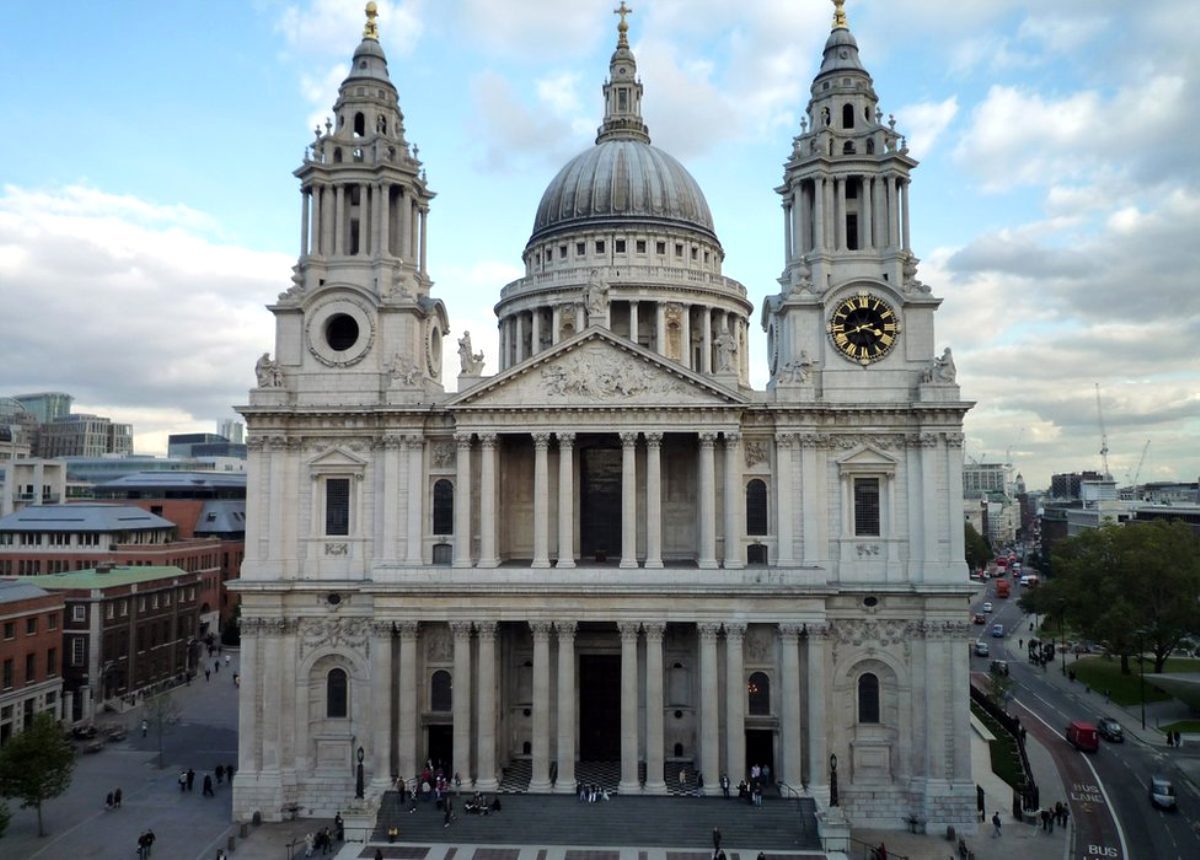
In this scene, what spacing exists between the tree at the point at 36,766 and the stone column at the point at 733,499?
31.8 meters

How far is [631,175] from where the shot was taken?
237 ft

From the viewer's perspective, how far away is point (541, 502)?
46062 millimetres

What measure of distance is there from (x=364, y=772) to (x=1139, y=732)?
49413 mm

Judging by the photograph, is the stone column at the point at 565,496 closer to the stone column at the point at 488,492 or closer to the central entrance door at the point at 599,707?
the stone column at the point at 488,492

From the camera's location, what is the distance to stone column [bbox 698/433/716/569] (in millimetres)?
45625

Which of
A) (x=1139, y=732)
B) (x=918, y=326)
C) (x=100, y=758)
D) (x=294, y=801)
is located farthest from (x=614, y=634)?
(x=1139, y=732)

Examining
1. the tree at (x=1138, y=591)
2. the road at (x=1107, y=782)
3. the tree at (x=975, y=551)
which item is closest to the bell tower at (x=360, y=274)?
the road at (x=1107, y=782)

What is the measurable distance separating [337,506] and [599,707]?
16.8 metres

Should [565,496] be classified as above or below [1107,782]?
above

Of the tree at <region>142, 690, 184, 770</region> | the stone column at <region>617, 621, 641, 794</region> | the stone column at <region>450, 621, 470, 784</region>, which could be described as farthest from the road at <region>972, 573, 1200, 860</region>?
the tree at <region>142, 690, 184, 770</region>

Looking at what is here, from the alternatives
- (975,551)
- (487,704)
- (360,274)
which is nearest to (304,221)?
(360,274)

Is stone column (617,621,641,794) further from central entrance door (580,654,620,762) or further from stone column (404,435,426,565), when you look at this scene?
stone column (404,435,426,565)

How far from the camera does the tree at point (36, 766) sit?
1644 inches

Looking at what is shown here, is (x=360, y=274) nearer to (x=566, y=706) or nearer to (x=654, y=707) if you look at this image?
(x=566, y=706)
